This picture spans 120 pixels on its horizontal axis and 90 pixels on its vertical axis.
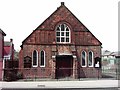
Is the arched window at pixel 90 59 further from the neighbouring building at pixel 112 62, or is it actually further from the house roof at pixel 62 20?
the neighbouring building at pixel 112 62

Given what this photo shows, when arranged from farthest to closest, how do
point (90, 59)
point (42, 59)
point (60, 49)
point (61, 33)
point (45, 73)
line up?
1. point (90, 59)
2. point (61, 33)
3. point (60, 49)
4. point (42, 59)
5. point (45, 73)

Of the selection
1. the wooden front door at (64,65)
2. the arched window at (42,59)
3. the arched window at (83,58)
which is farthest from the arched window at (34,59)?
the arched window at (83,58)

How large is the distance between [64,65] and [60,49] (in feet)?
6.58

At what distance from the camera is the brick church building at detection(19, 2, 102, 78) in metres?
33.5

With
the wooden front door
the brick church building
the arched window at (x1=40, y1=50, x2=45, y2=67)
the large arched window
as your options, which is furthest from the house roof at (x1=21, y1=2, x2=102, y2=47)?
the wooden front door

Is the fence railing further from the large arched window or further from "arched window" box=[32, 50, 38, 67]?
the large arched window

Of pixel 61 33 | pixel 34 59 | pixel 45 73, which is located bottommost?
pixel 45 73

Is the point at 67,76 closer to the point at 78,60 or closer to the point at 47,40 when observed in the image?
the point at 78,60

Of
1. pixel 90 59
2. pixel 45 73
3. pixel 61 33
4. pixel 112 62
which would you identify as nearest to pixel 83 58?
pixel 90 59

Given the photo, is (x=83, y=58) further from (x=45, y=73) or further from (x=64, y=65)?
(x=45, y=73)

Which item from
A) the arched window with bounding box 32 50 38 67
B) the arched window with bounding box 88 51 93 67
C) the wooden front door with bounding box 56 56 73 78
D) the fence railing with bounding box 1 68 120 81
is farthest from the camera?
the arched window with bounding box 88 51 93 67

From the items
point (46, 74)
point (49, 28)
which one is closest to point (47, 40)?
point (49, 28)

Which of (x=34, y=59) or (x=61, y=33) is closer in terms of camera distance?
(x=34, y=59)

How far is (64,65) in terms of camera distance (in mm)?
34312
